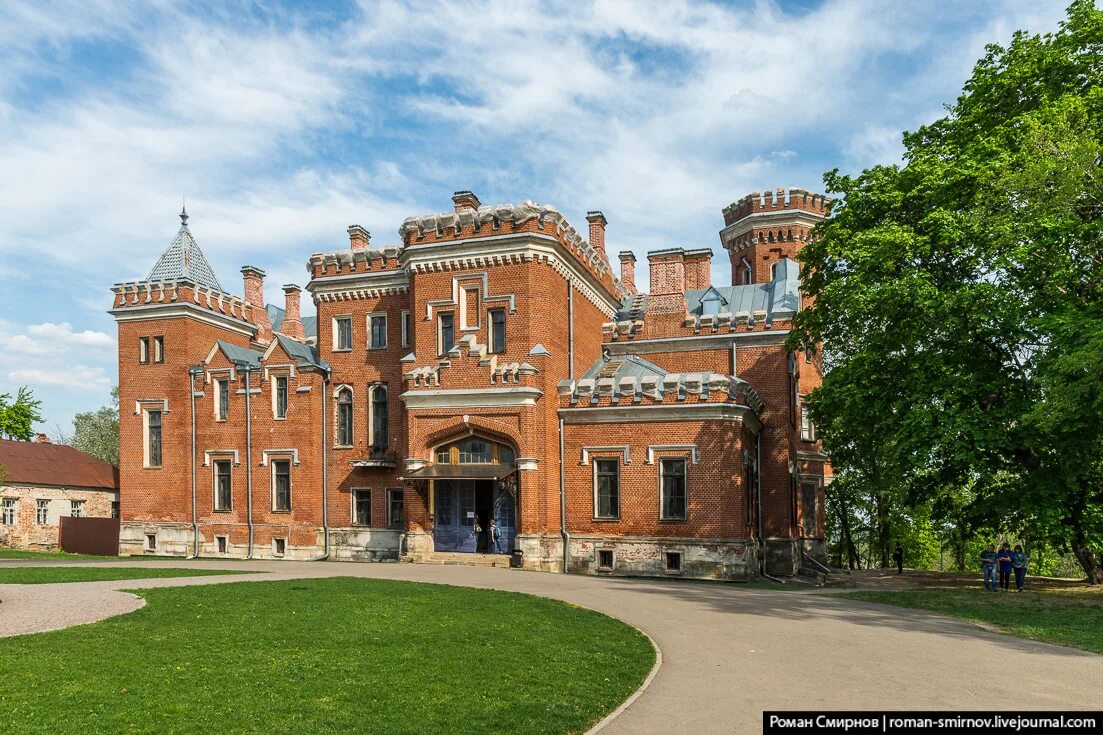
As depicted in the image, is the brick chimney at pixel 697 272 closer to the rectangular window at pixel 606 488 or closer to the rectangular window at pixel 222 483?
the rectangular window at pixel 606 488

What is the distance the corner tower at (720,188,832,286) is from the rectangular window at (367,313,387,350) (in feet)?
50.9

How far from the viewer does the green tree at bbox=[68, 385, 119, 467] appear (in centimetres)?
6216

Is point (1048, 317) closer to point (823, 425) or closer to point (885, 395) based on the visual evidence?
point (885, 395)

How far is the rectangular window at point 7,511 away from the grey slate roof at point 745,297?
2728 cm

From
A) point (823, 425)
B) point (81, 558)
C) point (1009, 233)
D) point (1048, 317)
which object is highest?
point (1009, 233)

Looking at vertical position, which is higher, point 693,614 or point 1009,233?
point 1009,233

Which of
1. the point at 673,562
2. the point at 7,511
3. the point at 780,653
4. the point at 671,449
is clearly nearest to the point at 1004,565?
the point at 673,562

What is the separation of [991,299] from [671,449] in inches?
374

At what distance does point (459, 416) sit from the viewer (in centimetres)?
2561

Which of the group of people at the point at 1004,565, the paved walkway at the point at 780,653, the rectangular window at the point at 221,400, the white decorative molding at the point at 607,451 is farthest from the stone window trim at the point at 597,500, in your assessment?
the rectangular window at the point at 221,400

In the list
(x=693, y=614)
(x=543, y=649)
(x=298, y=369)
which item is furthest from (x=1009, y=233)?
(x=298, y=369)

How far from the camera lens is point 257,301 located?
38250 mm

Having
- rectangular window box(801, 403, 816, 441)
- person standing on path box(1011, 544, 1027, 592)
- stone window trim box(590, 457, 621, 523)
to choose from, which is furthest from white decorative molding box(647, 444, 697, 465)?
person standing on path box(1011, 544, 1027, 592)

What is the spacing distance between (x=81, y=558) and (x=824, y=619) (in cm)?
2581
